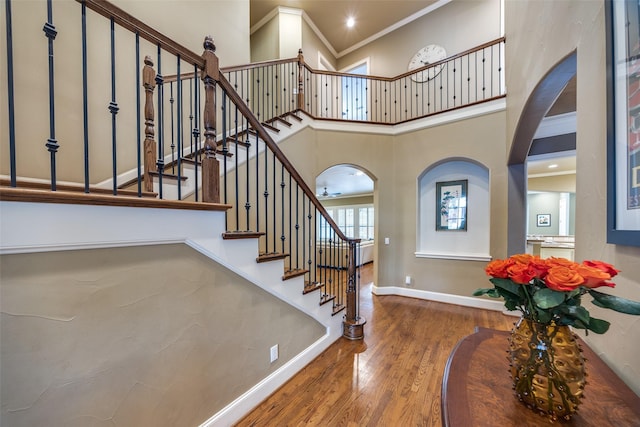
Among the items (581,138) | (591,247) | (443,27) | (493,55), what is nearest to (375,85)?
(443,27)

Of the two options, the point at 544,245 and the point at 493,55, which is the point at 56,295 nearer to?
the point at 493,55

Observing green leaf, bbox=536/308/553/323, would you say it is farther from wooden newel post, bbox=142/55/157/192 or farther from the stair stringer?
wooden newel post, bbox=142/55/157/192

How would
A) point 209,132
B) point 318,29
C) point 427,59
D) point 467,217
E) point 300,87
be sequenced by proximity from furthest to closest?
point 318,29, point 427,59, point 467,217, point 300,87, point 209,132

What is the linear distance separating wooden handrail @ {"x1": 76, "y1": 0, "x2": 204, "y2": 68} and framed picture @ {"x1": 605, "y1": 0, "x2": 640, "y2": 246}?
1.84 m

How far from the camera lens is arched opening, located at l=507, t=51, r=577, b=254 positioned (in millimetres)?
1829

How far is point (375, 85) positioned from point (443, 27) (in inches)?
62.1

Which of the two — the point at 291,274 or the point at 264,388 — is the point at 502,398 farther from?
the point at 264,388

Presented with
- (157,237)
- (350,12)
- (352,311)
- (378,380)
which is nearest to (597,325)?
(157,237)

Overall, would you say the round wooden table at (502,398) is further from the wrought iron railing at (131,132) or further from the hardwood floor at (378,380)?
the wrought iron railing at (131,132)

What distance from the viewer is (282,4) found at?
4.51 metres

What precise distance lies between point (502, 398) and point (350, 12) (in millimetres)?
6079

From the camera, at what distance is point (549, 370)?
696 mm

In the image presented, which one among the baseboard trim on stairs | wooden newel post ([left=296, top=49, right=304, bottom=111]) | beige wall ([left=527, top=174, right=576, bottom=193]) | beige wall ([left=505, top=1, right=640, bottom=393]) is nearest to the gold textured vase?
beige wall ([left=505, top=1, right=640, bottom=393])

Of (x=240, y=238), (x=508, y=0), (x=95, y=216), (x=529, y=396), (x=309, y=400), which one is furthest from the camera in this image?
(x=508, y=0)
